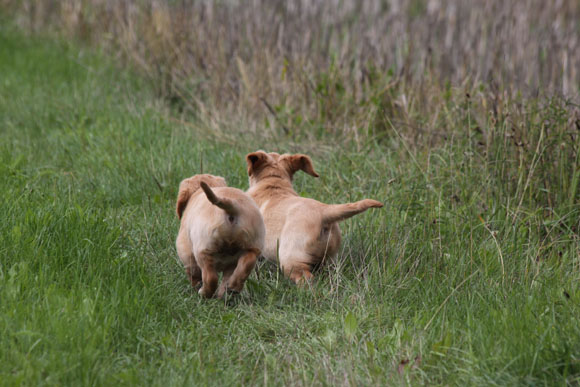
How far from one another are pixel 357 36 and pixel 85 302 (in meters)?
5.43

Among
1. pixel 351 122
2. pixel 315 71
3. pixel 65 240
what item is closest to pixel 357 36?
pixel 315 71

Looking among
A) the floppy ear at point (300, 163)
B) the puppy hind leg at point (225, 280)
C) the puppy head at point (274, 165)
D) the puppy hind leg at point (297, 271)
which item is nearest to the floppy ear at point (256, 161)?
the puppy head at point (274, 165)

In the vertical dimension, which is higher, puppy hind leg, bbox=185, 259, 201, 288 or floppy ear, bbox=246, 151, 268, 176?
floppy ear, bbox=246, 151, 268, 176

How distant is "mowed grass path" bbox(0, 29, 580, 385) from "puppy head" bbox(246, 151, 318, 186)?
0.48 meters

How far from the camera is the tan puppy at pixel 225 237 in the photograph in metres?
3.31

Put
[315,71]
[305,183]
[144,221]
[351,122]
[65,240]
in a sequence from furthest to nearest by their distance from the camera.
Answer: [315,71] < [351,122] < [305,183] < [144,221] < [65,240]

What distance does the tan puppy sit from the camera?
3.31 m

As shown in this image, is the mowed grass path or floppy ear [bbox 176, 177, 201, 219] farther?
floppy ear [bbox 176, 177, 201, 219]

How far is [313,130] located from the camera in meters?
6.27

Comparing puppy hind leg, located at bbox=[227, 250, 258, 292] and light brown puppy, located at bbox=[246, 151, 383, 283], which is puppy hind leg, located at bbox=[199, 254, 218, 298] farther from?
light brown puppy, located at bbox=[246, 151, 383, 283]

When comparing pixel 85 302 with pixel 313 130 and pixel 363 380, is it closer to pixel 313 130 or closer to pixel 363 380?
pixel 363 380

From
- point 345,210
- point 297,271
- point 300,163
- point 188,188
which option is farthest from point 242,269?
point 300,163

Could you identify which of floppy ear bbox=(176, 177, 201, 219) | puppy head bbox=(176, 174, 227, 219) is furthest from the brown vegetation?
floppy ear bbox=(176, 177, 201, 219)

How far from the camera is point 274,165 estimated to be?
4.39 meters
